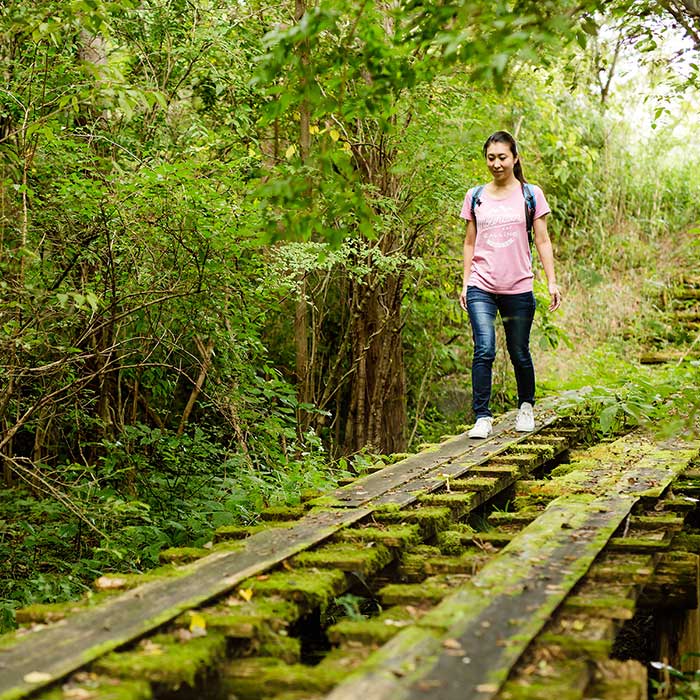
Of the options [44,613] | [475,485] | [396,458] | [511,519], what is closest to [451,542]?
[511,519]

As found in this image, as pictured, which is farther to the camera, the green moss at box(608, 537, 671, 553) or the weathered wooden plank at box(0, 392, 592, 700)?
the green moss at box(608, 537, 671, 553)

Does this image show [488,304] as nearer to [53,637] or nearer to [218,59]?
[218,59]

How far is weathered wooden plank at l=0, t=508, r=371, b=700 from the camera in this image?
2.31 metres

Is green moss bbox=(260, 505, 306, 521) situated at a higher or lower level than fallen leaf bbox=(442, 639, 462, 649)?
lower

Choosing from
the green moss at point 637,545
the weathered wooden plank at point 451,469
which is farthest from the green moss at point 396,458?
the green moss at point 637,545

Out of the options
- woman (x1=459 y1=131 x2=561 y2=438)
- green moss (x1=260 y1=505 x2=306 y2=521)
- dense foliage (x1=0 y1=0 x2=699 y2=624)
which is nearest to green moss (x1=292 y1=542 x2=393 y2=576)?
green moss (x1=260 y1=505 x2=306 y2=521)

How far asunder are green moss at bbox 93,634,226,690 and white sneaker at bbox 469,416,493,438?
4196 millimetres

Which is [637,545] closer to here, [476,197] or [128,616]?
[128,616]

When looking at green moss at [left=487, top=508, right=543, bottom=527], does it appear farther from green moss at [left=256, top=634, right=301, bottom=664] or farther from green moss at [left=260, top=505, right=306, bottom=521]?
green moss at [left=256, top=634, right=301, bottom=664]

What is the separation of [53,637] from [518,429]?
4.81m

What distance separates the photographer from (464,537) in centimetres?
395

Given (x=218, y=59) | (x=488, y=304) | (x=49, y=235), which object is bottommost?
(x=488, y=304)

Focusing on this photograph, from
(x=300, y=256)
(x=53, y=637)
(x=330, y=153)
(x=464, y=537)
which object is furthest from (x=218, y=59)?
(x=53, y=637)

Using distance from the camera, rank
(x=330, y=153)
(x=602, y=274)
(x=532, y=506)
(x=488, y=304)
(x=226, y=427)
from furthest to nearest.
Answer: (x=602, y=274) → (x=226, y=427) → (x=488, y=304) → (x=532, y=506) → (x=330, y=153)
